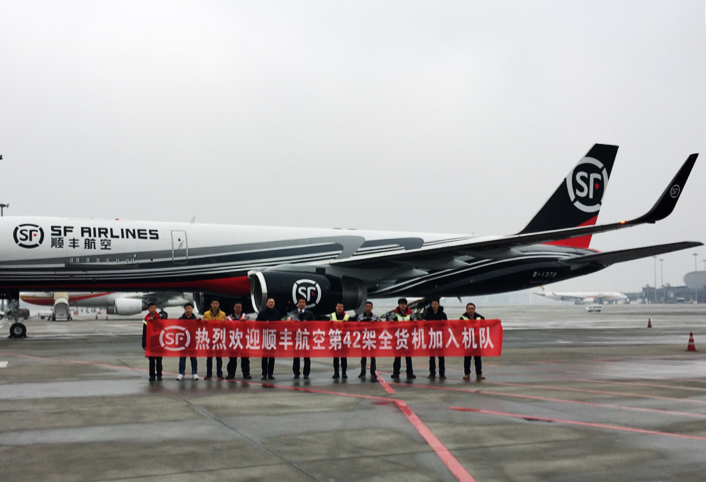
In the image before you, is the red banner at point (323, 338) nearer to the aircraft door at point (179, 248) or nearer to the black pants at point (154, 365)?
the black pants at point (154, 365)

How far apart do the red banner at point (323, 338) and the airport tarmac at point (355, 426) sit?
62 cm

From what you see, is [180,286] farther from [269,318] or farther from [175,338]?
[269,318]

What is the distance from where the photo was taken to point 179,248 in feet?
69.2

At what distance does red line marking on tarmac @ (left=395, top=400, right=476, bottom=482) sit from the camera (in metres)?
5.17

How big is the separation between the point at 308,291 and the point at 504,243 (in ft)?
21.9

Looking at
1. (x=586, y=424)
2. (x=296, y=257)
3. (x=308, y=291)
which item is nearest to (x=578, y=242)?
(x=296, y=257)

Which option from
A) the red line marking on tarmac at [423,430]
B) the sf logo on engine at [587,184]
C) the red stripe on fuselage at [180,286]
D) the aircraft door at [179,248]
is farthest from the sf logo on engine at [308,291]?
the sf logo on engine at [587,184]

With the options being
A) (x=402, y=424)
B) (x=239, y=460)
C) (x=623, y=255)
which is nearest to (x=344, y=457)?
(x=239, y=460)

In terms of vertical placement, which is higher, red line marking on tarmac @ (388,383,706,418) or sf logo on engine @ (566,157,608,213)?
sf logo on engine @ (566,157,608,213)

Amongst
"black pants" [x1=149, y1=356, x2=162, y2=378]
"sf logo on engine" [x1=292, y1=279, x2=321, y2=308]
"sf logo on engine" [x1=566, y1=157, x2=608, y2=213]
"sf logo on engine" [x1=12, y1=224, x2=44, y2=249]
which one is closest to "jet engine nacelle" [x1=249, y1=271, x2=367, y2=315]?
"sf logo on engine" [x1=292, y1=279, x2=321, y2=308]

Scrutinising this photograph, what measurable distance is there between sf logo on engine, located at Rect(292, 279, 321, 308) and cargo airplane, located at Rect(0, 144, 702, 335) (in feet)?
0.11

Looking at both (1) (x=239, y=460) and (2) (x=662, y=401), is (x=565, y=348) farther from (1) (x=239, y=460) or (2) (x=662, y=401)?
(1) (x=239, y=460)

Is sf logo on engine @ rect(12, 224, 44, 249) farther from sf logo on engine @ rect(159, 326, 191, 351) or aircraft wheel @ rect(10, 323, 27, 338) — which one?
sf logo on engine @ rect(159, 326, 191, 351)

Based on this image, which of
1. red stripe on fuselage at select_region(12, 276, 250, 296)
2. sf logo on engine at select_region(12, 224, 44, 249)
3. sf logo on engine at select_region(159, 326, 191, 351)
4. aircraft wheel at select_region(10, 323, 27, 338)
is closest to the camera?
sf logo on engine at select_region(159, 326, 191, 351)
